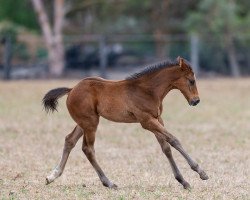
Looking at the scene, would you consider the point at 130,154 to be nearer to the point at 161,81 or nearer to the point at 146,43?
the point at 161,81

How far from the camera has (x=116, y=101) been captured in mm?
10094

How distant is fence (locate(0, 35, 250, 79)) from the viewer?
30656mm

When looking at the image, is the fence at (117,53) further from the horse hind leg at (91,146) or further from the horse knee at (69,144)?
the horse hind leg at (91,146)

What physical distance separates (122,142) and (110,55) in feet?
61.0

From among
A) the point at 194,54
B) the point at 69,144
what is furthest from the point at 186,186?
the point at 194,54

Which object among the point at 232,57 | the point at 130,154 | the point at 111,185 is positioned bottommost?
the point at 232,57

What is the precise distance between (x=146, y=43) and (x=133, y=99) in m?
25.1

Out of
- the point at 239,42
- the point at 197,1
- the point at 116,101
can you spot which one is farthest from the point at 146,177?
the point at 197,1

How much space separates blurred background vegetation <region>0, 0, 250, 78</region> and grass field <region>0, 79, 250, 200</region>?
7.42 m

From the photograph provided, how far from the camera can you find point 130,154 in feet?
44.7

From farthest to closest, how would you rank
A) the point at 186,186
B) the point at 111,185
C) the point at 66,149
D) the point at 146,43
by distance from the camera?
the point at 146,43
the point at 66,149
the point at 111,185
the point at 186,186

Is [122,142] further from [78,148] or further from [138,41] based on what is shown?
[138,41]

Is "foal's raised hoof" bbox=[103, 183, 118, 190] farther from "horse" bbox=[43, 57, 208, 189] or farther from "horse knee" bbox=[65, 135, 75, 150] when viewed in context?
"horse knee" bbox=[65, 135, 75, 150]

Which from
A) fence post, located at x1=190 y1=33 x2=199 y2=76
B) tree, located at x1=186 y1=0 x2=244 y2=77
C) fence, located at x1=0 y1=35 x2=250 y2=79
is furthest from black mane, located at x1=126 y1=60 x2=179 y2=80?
tree, located at x1=186 y1=0 x2=244 y2=77
